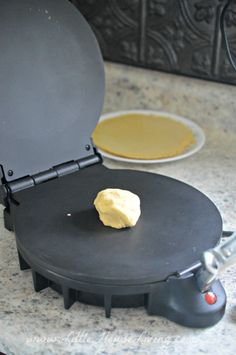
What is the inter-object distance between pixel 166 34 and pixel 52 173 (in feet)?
1.68

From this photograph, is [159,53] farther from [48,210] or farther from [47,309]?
[47,309]

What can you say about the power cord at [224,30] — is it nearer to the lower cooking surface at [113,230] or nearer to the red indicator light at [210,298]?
the lower cooking surface at [113,230]

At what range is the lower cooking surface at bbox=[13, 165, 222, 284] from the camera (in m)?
0.77

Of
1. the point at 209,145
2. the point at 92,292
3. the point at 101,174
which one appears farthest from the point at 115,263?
the point at 209,145

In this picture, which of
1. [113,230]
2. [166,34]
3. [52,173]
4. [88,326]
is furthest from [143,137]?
[88,326]

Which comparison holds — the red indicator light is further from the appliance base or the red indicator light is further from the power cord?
the power cord

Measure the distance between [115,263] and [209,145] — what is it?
61 centimetres

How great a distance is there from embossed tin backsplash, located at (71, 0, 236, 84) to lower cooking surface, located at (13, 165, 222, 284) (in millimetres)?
422

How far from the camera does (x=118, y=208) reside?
0.83m

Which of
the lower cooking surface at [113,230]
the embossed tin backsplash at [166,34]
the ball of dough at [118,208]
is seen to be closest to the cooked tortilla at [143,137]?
the embossed tin backsplash at [166,34]

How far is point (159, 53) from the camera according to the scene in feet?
4.45

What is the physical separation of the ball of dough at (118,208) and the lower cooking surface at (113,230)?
0.04 ft

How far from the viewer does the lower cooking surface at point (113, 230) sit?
2.53ft

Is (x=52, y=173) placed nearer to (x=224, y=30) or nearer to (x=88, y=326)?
(x=88, y=326)
